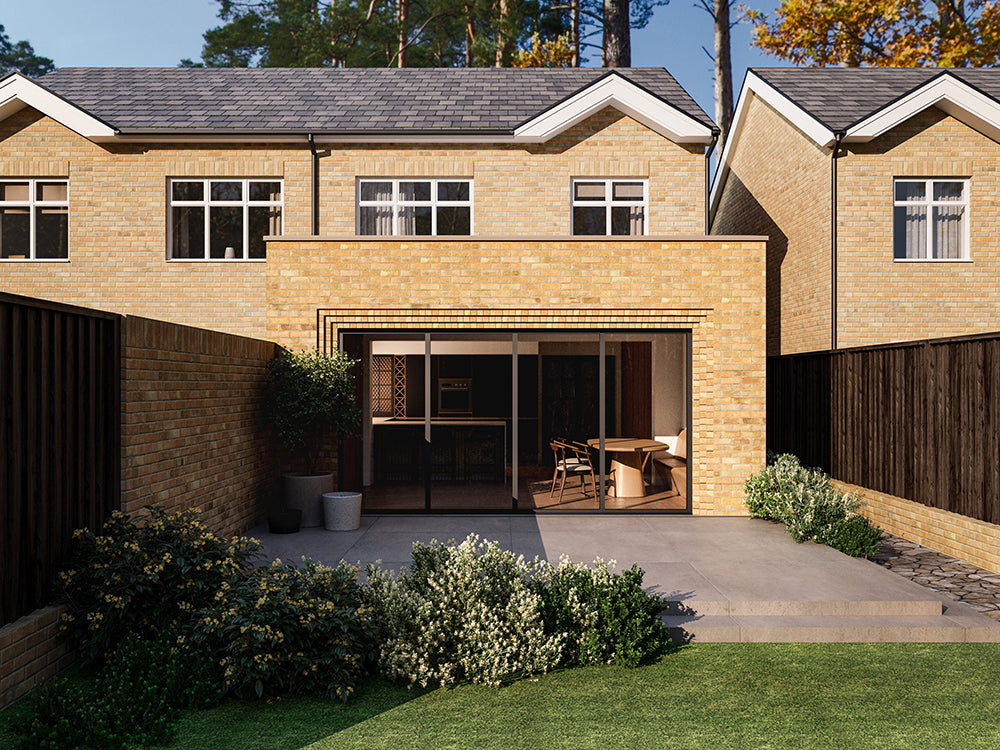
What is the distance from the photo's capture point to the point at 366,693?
14.9 ft

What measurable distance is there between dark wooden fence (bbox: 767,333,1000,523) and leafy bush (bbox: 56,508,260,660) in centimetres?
724

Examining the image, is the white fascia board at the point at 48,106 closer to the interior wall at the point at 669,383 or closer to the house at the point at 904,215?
the interior wall at the point at 669,383

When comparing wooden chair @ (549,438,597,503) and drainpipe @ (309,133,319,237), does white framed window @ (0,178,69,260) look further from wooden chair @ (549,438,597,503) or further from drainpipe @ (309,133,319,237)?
wooden chair @ (549,438,597,503)

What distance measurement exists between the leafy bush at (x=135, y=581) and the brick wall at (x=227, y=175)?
800 cm

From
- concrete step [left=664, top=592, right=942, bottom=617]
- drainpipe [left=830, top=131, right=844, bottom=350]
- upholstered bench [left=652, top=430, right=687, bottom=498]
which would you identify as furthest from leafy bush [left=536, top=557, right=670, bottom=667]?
drainpipe [left=830, top=131, right=844, bottom=350]

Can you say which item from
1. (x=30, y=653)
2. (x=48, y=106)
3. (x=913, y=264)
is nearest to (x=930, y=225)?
(x=913, y=264)

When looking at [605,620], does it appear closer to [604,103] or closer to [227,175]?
[604,103]

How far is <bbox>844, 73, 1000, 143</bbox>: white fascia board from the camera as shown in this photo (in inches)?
487

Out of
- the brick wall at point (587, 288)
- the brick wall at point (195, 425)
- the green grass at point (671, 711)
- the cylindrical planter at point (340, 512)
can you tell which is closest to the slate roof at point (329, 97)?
the brick wall at point (587, 288)

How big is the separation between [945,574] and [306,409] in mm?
7552

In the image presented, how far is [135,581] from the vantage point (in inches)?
189

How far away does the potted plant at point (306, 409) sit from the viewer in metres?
9.16

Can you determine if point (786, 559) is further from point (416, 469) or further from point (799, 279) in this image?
point (799, 279)

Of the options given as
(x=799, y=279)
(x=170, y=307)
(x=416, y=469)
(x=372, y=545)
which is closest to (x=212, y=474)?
(x=372, y=545)
